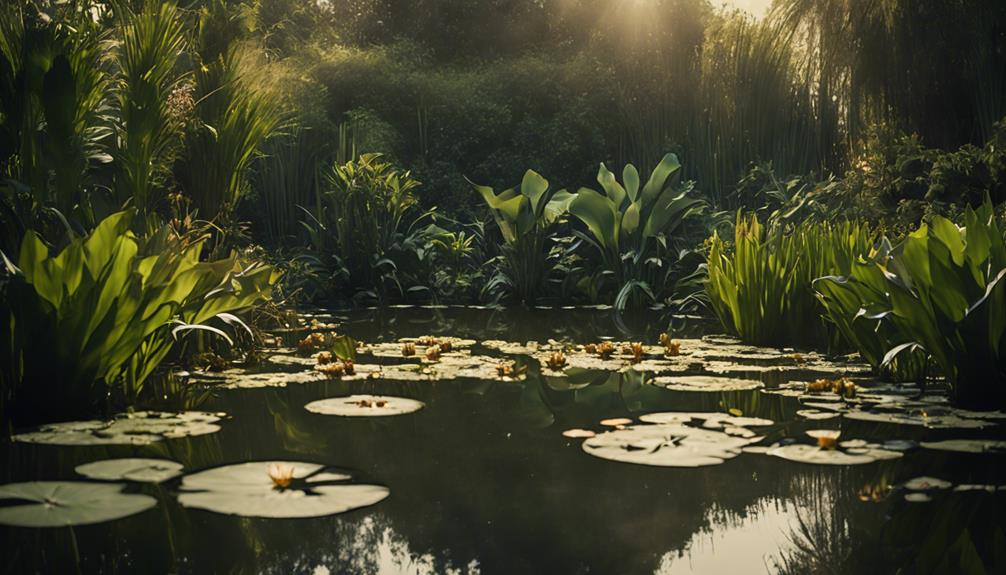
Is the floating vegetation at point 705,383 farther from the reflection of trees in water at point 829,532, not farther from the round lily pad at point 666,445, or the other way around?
the reflection of trees in water at point 829,532

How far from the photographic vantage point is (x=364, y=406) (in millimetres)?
4422

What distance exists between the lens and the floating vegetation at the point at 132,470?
10.5 ft

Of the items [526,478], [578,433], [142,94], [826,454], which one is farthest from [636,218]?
[526,478]

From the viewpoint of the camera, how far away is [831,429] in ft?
13.1

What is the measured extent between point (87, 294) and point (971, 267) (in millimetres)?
3300

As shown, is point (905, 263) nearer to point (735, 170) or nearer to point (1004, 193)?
point (1004, 193)

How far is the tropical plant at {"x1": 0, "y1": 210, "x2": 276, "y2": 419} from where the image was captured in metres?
3.86

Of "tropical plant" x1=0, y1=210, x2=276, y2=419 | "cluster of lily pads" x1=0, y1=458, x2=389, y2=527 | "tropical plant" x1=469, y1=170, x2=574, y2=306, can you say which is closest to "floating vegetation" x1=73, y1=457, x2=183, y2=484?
"cluster of lily pads" x1=0, y1=458, x2=389, y2=527

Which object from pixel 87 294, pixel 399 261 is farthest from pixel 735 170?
pixel 87 294

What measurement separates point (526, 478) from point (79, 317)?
1765 mm

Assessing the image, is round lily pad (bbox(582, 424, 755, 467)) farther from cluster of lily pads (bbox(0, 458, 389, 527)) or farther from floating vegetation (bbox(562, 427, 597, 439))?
cluster of lily pads (bbox(0, 458, 389, 527))

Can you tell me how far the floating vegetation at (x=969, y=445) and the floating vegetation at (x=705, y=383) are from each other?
4.11 ft

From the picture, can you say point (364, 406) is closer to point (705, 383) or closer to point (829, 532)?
point (705, 383)

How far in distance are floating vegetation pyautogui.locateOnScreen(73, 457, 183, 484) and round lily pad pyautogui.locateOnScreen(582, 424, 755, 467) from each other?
1359mm
